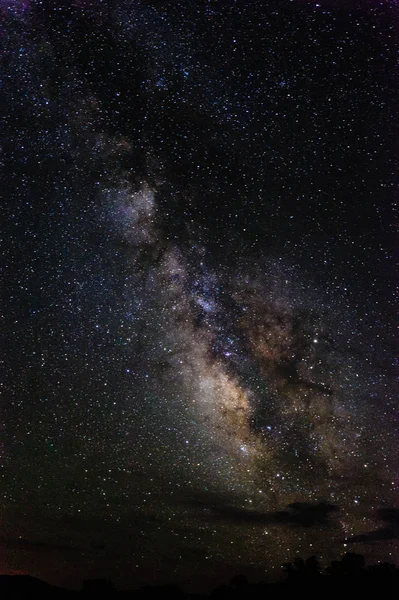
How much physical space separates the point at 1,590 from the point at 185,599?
13.4 metres

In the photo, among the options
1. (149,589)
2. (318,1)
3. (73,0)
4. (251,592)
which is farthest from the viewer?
(149,589)

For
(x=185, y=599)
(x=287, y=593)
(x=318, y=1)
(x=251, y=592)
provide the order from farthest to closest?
(x=185, y=599) < (x=251, y=592) < (x=287, y=593) < (x=318, y=1)

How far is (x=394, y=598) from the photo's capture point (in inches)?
563

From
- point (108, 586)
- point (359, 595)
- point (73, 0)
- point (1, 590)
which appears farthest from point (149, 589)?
point (73, 0)

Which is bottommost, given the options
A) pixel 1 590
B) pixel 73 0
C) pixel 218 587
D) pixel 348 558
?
pixel 1 590

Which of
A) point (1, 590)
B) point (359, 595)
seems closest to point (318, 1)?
point (359, 595)

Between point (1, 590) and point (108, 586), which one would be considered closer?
point (108, 586)

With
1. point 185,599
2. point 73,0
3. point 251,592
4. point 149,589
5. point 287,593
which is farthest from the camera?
point 149,589

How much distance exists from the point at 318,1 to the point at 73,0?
3422 millimetres

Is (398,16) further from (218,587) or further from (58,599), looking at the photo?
(58,599)

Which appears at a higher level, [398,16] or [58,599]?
[398,16]

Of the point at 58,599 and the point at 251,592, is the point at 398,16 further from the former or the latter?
the point at 58,599

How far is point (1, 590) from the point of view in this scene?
28109mm

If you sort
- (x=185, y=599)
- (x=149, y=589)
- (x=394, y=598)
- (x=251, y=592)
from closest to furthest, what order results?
(x=394, y=598), (x=251, y=592), (x=185, y=599), (x=149, y=589)
